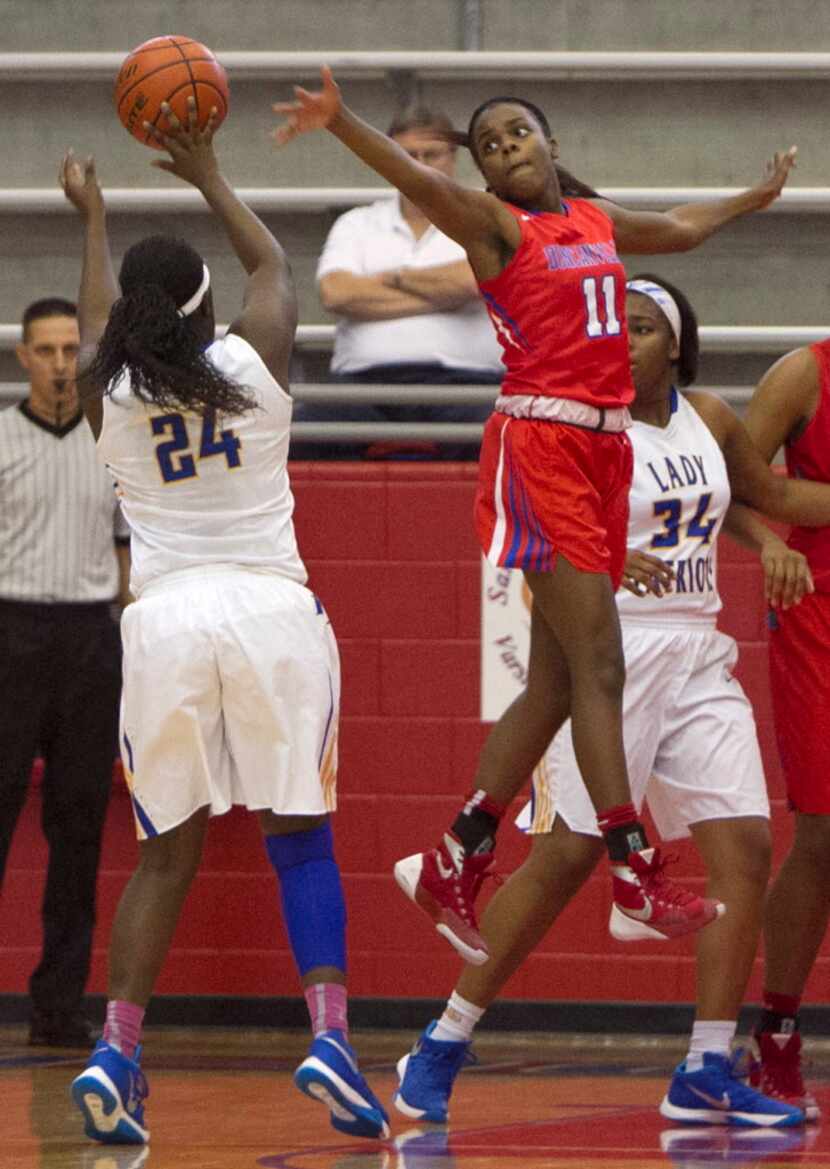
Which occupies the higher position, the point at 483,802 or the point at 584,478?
the point at 584,478

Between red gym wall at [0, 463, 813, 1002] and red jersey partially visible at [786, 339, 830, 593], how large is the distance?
151 centimetres

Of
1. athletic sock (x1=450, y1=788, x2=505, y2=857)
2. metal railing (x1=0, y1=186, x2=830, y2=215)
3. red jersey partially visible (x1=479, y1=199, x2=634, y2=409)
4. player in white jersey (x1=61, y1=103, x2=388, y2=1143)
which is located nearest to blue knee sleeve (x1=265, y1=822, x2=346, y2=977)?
player in white jersey (x1=61, y1=103, x2=388, y2=1143)

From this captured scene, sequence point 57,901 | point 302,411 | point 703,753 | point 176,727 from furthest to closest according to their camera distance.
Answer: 1. point 302,411
2. point 57,901
3. point 703,753
4. point 176,727

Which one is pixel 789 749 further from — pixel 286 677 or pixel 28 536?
pixel 28 536

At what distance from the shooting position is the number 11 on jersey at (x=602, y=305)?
176 inches

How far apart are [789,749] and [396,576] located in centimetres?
204

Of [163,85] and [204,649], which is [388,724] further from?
[163,85]

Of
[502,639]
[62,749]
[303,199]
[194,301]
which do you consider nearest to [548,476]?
[194,301]

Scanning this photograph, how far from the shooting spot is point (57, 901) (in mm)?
6703

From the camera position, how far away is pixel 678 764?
5.07m

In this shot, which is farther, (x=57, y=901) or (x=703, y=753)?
(x=57, y=901)

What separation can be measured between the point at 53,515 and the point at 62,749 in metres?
0.75

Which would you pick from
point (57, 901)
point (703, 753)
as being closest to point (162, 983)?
point (57, 901)

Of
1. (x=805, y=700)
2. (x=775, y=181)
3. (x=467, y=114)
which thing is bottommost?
(x=805, y=700)
